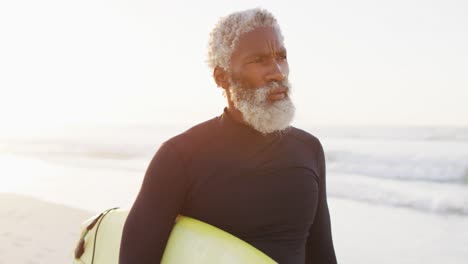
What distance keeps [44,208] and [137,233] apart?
5.84 metres

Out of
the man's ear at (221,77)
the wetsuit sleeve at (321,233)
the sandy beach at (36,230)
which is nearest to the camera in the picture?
the man's ear at (221,77)

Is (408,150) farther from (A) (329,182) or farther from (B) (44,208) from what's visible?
(B) (44,208)

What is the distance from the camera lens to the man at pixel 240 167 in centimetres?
161

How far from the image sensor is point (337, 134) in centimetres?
2359

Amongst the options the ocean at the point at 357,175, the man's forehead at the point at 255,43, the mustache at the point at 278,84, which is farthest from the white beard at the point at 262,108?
the ocean at the point at 357,175

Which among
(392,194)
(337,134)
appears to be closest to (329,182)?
(392,194)

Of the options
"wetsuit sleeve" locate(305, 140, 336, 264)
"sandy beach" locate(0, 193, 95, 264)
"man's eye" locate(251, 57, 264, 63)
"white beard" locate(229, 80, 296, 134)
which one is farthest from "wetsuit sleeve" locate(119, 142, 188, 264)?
"sandy beach" locate(0, 193, 95, 264)

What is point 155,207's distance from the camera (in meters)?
1.60

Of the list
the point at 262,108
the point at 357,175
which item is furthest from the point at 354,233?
the point at 357,175

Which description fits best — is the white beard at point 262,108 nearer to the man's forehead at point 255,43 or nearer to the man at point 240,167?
the man at point 240,167

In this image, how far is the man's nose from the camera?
1.66 meters

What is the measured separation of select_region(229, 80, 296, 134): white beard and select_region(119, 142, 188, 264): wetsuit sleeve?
26 cm

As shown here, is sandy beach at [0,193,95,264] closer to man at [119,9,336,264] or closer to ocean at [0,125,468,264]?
ocean at [0,125,468,264]

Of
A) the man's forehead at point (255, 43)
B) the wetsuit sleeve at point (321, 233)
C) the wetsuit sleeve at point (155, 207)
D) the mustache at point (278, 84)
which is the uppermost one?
the man's forehead at point (255, 43)
